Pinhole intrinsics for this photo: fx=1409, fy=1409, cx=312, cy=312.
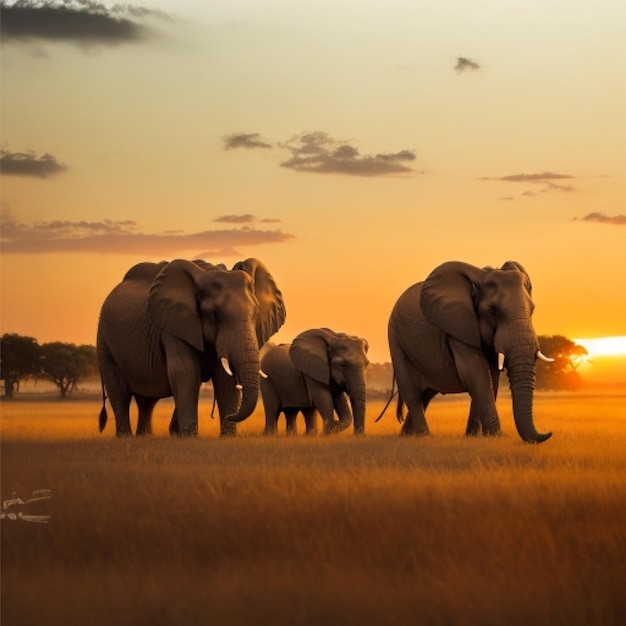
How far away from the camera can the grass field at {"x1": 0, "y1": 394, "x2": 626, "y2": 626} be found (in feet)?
37.1

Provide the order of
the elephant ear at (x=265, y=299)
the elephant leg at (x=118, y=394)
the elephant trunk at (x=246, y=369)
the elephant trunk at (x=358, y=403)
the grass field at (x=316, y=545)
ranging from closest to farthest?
the grass field at (x=316, y=545), the elephant trunk at (x=246, y=369), the elephant ear at (x=265, y=299), the elephant leg at (x=118, y=394), the elephant trunk at (x=358, y=403)

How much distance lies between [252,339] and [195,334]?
1.05 meters

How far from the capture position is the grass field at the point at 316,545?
11.3 meters

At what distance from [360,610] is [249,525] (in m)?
2.42

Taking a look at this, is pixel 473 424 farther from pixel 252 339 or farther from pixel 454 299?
pixel 252 339

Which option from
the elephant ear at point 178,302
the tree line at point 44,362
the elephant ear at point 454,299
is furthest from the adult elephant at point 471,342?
the tree line at point 44,362

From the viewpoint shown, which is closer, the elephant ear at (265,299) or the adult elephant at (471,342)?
the adult elephant at (471,342)

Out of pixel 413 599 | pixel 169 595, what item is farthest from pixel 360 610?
pixel 169 595

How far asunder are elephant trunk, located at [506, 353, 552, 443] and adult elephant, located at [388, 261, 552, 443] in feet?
0.05

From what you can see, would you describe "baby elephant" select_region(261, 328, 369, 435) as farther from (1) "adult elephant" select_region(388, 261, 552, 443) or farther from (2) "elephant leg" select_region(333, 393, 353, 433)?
(1) "adult elephant" select_region(388, 261, 552, 443)

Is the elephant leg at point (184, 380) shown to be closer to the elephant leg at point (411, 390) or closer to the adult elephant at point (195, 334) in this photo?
the adult elephant at point (195, 334)

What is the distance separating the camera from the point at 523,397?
2211 cm

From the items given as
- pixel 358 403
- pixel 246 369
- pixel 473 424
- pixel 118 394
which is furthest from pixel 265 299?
pixel 358 403

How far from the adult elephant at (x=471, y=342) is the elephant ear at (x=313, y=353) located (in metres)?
3.41
